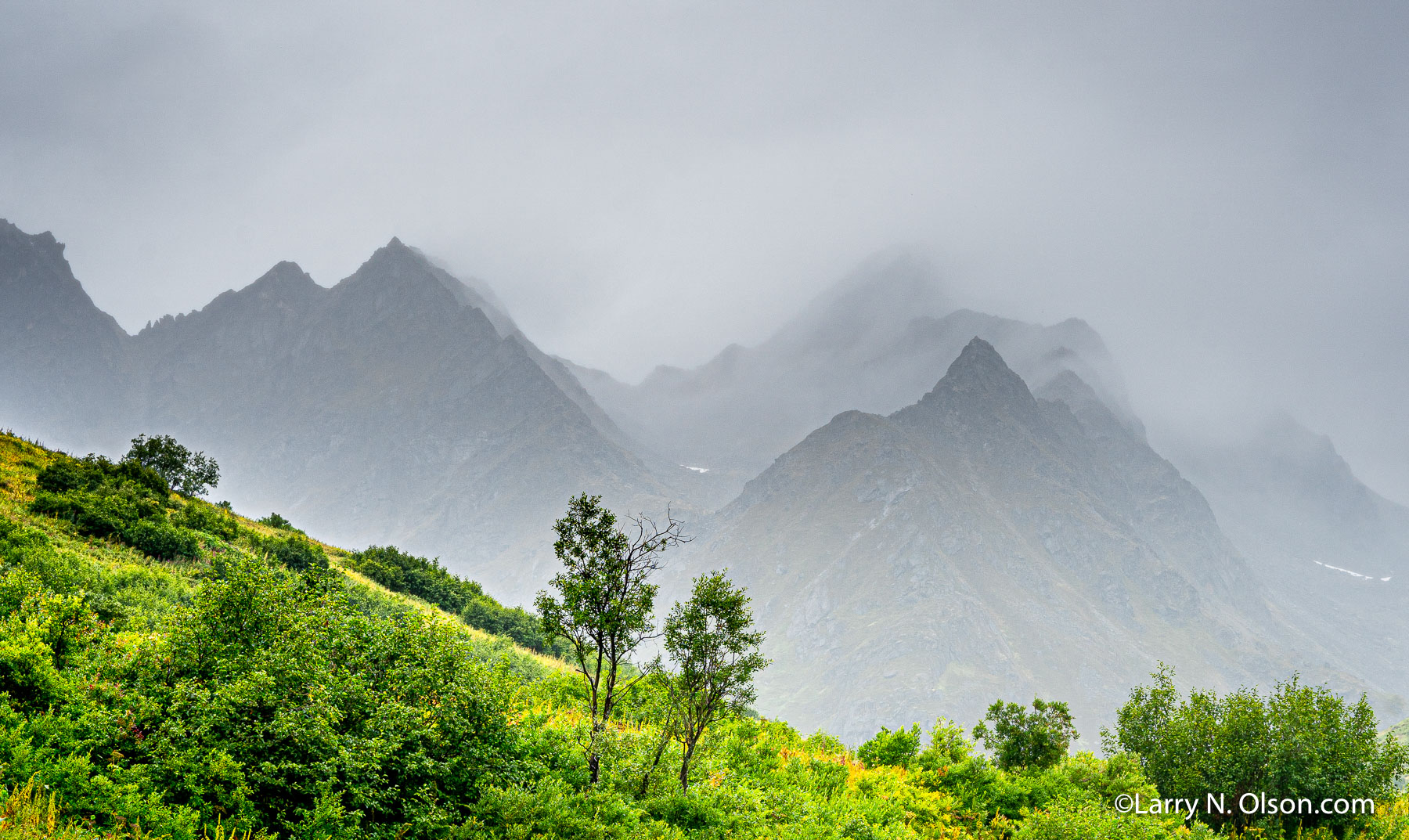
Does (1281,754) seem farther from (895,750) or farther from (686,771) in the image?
(686,771)

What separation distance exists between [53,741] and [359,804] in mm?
4156

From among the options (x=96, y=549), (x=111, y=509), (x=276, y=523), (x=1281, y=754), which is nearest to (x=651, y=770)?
(x=1281, y=754)

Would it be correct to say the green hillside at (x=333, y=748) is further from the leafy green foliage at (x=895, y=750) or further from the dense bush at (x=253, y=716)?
the leafy green foliage at (x=895, y=750)

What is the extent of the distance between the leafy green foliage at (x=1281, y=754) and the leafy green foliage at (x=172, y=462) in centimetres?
6249

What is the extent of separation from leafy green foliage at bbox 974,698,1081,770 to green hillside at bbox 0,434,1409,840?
4.05 m

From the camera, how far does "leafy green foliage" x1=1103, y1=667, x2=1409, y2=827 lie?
20828mm

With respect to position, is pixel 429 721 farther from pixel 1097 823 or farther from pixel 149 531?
pixel 149 531

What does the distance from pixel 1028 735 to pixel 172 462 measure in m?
62.6

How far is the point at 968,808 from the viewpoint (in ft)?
66.8

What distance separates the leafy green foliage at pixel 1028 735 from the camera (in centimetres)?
2605

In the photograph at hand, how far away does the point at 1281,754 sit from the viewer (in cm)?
2130

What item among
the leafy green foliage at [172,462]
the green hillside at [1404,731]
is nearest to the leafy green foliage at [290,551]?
the leafy green foliage at [172,462]

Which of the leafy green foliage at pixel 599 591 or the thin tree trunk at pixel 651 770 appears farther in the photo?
the thin tree trunk at pixel 651 770

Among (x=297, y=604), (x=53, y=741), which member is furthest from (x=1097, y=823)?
(x=53, y=741)
